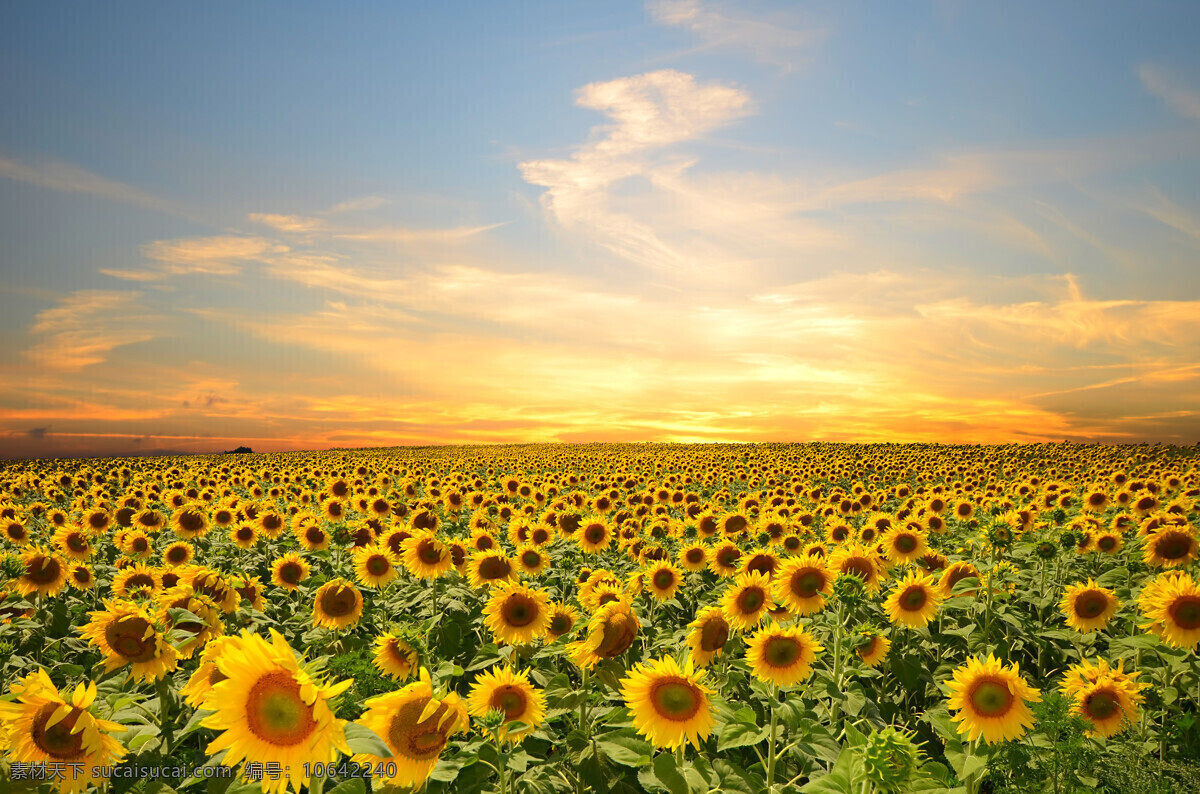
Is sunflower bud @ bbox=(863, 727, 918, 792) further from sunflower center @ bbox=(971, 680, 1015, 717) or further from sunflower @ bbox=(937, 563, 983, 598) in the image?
sunflower @ bbox=(937, 563, 983, 598)

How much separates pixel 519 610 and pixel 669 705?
2.25 metres

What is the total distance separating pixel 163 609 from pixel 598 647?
11.0 feet

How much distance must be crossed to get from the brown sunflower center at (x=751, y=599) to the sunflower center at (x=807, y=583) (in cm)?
125

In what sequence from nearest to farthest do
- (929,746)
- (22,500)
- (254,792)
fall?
(254,792), (929,746), (22,500)

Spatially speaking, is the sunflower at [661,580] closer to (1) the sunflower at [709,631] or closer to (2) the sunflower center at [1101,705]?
(1) the sunflower at [709,631]

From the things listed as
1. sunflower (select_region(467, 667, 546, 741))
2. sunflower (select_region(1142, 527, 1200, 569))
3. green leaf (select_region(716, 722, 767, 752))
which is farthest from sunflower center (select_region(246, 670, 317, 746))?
sunflower (select_region(1142, 527, 1200, 569))

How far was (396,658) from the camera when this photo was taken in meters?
5.03

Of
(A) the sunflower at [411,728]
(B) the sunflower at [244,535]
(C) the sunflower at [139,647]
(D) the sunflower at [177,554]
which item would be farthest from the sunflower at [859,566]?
(D) the sunflower at [177,554]

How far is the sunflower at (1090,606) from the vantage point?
7.45m

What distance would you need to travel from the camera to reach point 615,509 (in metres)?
15.7

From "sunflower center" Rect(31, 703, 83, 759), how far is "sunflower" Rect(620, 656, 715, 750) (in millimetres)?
2913

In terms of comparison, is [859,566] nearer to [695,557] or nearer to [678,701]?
[695,557]

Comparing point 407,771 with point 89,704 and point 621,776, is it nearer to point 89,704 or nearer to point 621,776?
point 89,704

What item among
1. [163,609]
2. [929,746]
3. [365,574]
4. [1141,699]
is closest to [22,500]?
[365,574]
